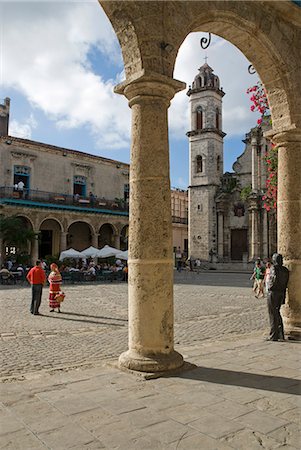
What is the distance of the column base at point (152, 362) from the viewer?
13.7 ft

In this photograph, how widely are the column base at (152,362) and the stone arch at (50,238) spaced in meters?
25.5

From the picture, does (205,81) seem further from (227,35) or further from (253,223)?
(227,35)

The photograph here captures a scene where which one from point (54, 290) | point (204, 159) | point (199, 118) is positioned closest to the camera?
point (54, 290)

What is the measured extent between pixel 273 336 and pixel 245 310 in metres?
4.68

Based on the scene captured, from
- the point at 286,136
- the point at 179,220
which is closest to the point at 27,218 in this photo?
the point at 179,220

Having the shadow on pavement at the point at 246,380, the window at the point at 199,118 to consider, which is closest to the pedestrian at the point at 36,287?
the shadow on pavement at the point at 246,380

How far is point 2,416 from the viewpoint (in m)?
3.08

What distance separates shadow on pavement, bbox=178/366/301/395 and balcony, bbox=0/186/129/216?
75.6 feet

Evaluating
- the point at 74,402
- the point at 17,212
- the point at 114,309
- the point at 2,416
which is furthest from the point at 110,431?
the point at 17,212

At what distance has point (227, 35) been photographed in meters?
5.70

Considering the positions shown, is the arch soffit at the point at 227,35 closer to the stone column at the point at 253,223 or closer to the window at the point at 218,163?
the stone column at the point at 253,223

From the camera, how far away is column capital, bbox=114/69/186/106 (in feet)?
14.3

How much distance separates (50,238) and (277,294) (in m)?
25.4

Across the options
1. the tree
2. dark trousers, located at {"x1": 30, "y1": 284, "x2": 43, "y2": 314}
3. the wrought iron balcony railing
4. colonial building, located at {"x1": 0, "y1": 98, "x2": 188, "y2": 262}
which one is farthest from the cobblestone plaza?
colonial building, located at {"x1": 0, "y1": 98, "x2": 188, "y2": 262}
